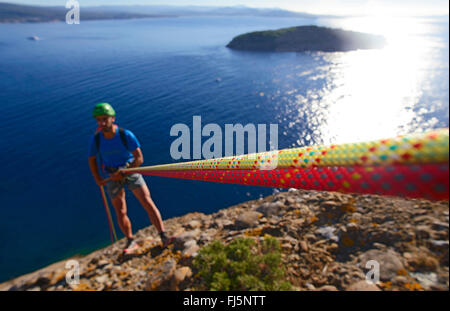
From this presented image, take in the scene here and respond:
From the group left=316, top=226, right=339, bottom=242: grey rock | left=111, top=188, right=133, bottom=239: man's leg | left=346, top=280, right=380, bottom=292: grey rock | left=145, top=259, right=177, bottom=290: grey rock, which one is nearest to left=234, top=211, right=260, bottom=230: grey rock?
left=316, top=226, right=339, bottom=242: grey rock

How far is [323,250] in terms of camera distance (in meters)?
4.38

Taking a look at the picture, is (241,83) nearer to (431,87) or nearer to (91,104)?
(91,104)

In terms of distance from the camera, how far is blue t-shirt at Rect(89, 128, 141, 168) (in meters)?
3.78

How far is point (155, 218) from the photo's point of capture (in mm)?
4691

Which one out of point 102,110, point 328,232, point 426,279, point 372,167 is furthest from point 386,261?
point 102,110

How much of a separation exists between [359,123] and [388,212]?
58.4 feet

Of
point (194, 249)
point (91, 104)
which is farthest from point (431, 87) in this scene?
point (91, 104)
